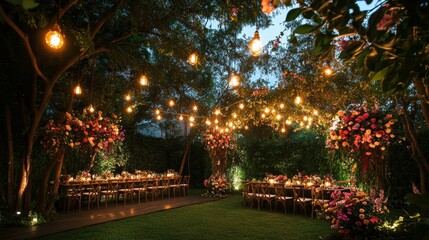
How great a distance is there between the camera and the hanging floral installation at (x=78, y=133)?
6574 mm

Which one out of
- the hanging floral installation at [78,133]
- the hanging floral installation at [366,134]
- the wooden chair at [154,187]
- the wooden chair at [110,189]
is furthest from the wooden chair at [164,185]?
the hanging floral installation at [366,134]

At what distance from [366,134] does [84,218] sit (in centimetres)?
664

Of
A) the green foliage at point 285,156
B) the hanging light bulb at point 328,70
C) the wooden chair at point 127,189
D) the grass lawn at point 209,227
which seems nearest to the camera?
the grass lawn at point 209,227

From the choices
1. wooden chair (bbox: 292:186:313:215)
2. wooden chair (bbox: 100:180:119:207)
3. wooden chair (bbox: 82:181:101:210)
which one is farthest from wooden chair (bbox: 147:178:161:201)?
wooden chair (bbox: 292:186:313:215)

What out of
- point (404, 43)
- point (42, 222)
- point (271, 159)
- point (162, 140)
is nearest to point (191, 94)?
point (162, 140)

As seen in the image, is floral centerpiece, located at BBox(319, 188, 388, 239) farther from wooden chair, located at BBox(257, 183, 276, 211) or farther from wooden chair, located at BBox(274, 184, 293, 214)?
wooden chair, located at BBox(257, 183, 276, 211)

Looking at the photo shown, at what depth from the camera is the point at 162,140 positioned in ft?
51.7

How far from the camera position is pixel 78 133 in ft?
22.4

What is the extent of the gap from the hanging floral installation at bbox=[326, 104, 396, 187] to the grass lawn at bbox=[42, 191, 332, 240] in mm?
1665

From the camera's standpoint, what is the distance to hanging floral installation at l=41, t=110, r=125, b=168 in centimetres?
657

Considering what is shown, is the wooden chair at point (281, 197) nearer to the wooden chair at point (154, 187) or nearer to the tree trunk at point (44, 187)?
the wooden chair at point (154, 187)

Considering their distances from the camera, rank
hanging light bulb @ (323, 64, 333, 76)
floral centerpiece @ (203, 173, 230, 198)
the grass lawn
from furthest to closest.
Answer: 1. floral centerpiece @ (203, 173, 230, 198)
2. hanging light bulb @ (323, 64, 333, 76)
3. the grass lawn

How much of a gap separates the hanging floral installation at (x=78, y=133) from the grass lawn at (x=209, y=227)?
178 cm

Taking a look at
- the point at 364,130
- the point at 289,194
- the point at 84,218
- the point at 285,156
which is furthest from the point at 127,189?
the point at 364,130
